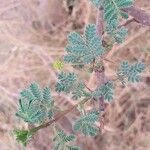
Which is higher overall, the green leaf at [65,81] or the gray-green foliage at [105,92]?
the green leaf at [65,81]

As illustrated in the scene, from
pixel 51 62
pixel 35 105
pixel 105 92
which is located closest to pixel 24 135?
pixel 35 105

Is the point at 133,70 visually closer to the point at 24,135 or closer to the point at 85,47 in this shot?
the point at 85,47

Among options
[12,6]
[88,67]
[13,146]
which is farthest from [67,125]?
[88,67]

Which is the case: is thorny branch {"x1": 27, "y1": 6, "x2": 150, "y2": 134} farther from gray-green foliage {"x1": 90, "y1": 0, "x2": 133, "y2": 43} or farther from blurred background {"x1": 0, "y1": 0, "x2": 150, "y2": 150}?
blurred background {"x1": 0, "y1": 0, "x2": 150, "y2": 150}

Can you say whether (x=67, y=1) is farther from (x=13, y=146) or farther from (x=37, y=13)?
(x=13, y=146)

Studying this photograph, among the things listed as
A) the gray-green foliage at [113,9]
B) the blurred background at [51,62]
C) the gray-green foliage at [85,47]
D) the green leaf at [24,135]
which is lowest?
the blurred background at [51,62]

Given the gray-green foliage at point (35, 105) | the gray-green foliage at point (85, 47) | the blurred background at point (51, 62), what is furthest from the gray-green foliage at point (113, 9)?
the blurred background at point (51, 62)

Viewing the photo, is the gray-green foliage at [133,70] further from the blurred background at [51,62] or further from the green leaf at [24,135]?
the blurred background at [51,62]
